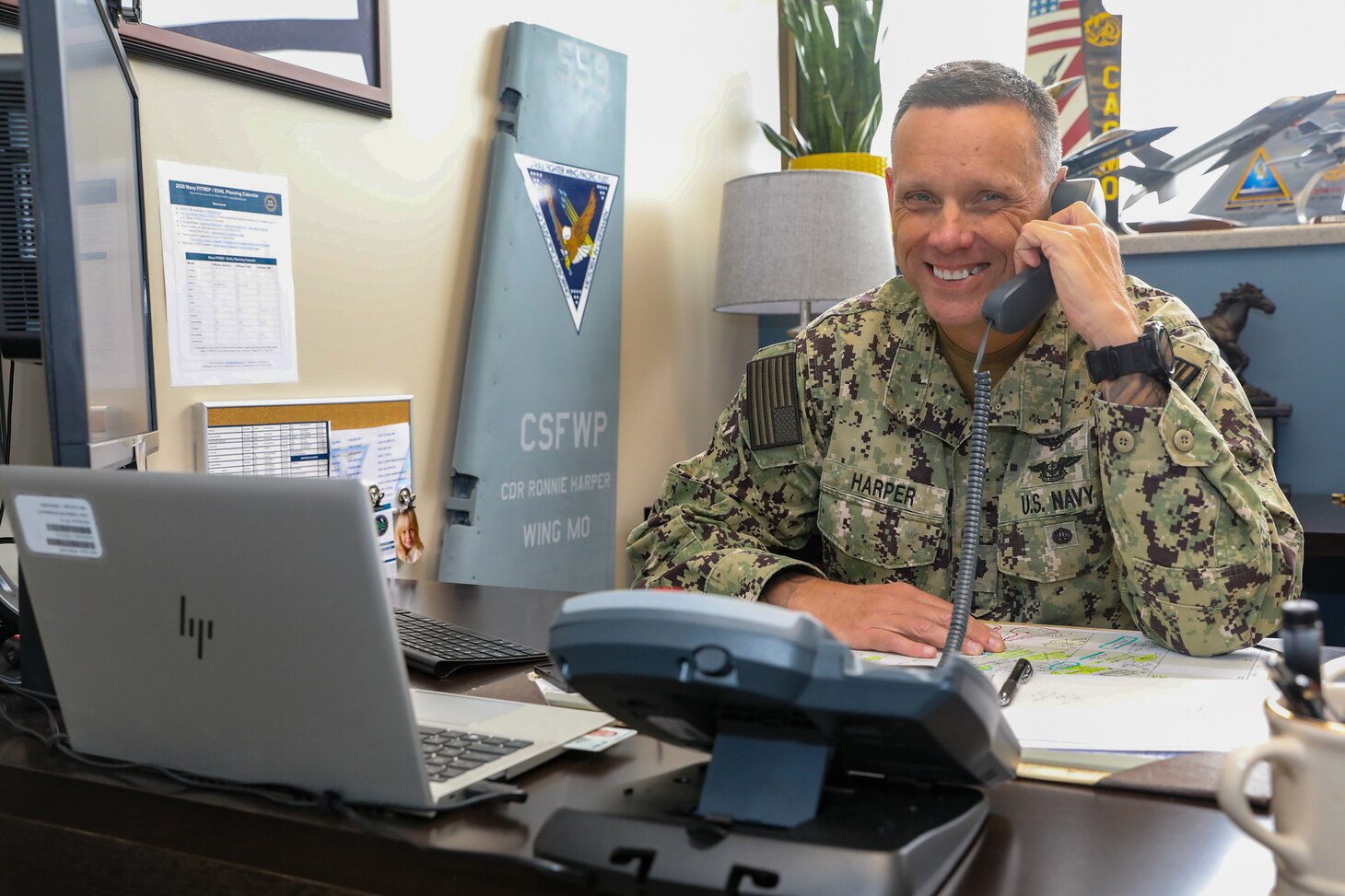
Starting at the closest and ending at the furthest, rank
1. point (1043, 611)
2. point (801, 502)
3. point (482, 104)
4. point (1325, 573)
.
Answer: point (1043, 611) → point (801, 502) → point (1325, 573) → point (482, 104)

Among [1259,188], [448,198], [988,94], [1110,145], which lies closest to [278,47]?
[448,198]

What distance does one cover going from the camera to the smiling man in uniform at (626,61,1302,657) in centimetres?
122

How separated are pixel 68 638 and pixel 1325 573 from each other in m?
2.03

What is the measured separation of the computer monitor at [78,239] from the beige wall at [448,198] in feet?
1.64

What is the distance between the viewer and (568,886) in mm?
550

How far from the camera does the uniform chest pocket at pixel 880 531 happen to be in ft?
4.88

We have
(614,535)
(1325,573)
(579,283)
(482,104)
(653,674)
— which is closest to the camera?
(653,674)

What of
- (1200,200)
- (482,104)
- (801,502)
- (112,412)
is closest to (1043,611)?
(801,502)

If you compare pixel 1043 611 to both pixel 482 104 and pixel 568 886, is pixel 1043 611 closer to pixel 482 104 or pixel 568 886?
pixel 568 886

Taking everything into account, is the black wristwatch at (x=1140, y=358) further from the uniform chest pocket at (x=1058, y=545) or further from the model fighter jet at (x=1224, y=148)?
the model fighter jet at (x=1224, y=148)

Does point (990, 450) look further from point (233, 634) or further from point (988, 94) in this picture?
point (233, 634)

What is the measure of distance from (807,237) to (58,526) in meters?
2.11

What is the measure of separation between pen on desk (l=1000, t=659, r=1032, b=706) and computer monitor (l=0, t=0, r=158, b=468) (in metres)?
0.70

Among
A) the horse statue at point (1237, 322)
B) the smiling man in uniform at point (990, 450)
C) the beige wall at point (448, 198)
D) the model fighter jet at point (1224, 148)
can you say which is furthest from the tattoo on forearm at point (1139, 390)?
the model fighter jet at point (1224, 148)
